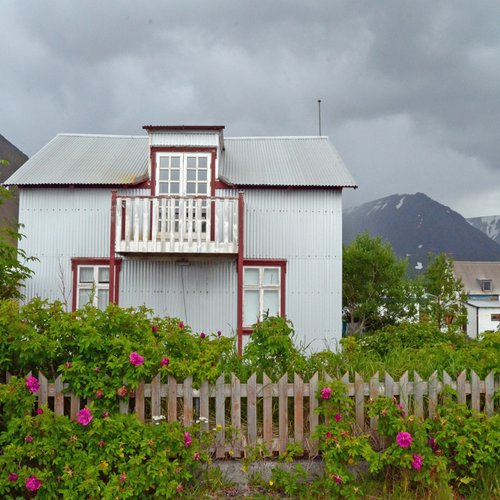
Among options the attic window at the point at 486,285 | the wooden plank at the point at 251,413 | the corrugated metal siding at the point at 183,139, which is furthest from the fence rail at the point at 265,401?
the attic window at the point at 486,285

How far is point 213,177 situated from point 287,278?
145 inches

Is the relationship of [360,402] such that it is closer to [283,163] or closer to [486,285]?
[283,163]

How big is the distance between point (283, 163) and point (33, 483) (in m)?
12.4

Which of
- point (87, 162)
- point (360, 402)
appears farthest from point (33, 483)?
point (87, 162)

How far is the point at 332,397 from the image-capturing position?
5148 millimetres

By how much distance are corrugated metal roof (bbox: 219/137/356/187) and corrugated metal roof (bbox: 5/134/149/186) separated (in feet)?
9.42

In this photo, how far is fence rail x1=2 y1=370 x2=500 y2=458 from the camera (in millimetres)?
5207

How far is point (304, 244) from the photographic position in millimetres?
14086

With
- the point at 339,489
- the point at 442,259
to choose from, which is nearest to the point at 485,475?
the point at 339,489

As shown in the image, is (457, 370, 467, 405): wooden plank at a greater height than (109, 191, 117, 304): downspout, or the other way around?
(109, 191, 117, 304): downspout

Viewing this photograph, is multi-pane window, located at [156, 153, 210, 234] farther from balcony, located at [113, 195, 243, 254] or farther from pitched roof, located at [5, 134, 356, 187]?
balcony, located at [113, 195, 243, 254]

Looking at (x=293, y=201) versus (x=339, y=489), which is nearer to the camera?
(x=339, y=489)

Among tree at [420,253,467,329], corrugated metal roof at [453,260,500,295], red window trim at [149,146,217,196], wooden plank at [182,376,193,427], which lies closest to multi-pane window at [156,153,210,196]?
red window trim at [149,146,217,196]

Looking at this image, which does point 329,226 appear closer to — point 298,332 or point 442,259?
point 298,332
